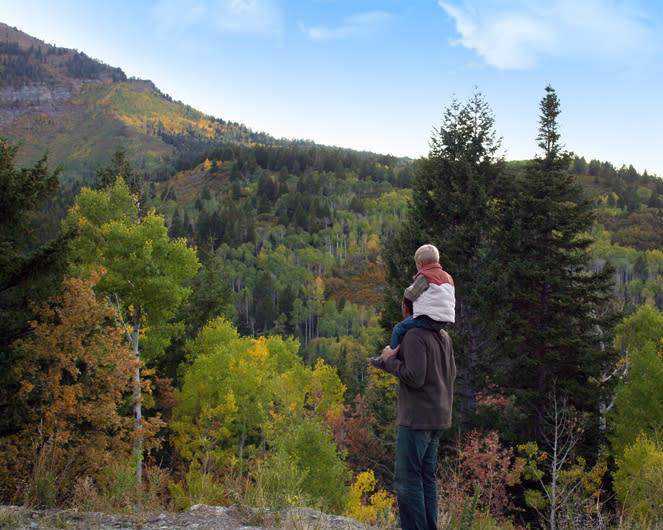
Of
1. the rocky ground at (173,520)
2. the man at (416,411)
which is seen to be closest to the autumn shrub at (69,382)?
the rocky ground at (173,520)

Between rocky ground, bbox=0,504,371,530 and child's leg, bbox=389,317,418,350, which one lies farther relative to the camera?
rocky ground, bbox=0,504,371,530

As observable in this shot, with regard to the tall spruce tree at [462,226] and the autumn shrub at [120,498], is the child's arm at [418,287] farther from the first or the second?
the tall spruce tree at [462,226]

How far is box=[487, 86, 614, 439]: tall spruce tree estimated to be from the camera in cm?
1408

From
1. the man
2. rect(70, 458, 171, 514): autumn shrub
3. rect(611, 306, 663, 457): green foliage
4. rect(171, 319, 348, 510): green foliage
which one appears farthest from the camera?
rect(171, 319, 348, 510): green foliage

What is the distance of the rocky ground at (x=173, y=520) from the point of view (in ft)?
12.6

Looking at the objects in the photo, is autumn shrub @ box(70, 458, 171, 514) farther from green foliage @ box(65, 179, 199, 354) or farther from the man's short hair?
green foliage @ box(65, 179, 199, 354)

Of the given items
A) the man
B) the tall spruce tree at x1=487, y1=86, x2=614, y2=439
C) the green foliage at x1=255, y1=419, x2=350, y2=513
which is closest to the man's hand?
the man

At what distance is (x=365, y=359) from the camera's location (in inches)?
745

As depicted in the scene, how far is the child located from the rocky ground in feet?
6.61

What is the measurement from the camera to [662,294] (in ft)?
345

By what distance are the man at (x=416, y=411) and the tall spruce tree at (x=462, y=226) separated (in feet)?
38.1

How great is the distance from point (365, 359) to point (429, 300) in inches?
629

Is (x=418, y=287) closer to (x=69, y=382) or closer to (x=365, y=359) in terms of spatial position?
(x=69, y=382)

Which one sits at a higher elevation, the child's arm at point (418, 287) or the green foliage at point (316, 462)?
the child's arm at point (418, 287)
